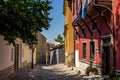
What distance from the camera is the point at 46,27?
1499 cm

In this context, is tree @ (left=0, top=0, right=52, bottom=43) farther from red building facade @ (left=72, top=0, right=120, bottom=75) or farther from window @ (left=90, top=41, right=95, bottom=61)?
window @ (left=90, top=41, right=95, bottom=61)

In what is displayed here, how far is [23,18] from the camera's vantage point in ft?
43.8

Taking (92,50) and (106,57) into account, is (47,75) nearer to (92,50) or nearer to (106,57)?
(92,50)

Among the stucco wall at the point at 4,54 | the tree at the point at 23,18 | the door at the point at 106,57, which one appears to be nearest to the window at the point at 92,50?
the door at the point at 106,57

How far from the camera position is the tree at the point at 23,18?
12938mm

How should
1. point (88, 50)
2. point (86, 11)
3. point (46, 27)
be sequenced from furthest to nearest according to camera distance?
1. point (88, 50)
2. point (86, 11)
3. point (46, 27)

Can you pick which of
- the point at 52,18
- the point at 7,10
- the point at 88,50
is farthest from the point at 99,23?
the point at 7,10

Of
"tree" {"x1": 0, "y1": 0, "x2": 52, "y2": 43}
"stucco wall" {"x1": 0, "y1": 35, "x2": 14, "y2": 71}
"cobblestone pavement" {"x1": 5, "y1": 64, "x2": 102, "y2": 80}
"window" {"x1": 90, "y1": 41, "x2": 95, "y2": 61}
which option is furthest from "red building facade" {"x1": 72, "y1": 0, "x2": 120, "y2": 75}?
"stucco wall" {"x1": 0, "y1": 35, "x2": 14, "y2": 71}

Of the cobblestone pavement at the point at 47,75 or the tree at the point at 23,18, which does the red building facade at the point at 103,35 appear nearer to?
the cobblestone pavement at the point at 47,75

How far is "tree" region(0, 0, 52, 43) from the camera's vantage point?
12.9 m

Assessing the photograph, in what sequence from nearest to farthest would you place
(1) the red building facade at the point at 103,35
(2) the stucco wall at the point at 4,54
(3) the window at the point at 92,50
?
(1) the red building facade at the point at 103,35 < (2) the stucco wall at the point at 4,54 < (3) the window at the point at 92,50

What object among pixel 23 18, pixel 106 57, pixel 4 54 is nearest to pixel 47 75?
pixel 106 57

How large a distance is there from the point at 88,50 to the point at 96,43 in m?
3.13

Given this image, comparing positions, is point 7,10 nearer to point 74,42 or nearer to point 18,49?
point 18,49
